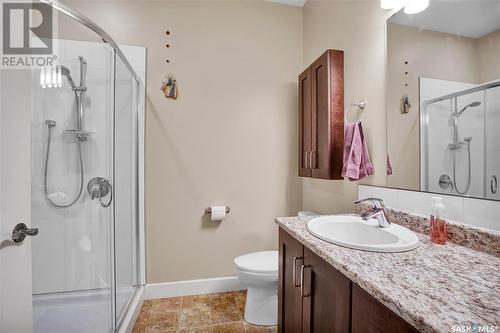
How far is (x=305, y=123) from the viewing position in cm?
186

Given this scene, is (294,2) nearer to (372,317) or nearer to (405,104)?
(405,104)

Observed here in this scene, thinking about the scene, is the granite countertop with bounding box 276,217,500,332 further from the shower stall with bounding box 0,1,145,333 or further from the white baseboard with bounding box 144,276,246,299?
the white baseboard with bounding box 144,276,246,299

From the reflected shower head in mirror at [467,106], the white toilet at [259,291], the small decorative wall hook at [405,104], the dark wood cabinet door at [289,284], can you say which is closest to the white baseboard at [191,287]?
the white toilet at [259,291]

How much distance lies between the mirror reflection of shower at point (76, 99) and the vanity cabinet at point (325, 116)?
1.51 m

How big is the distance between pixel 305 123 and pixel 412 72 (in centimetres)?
81

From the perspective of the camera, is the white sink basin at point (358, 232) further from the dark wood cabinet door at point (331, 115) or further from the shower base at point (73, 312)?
the shower base at point (73, 312)

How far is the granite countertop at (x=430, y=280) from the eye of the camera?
1.48ft

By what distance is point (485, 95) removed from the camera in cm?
85

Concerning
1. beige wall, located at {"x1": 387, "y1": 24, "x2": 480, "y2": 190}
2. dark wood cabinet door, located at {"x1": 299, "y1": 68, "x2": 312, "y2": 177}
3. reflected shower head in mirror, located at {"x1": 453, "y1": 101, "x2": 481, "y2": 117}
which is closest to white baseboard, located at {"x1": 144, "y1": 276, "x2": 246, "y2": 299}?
dark wood cabinet door, located at {"x1": 299, "y1": 68, "x2": 312, "y2": 177}

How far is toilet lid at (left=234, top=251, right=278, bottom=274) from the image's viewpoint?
5.05 feet

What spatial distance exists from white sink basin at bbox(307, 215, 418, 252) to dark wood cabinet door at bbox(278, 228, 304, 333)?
14 cm

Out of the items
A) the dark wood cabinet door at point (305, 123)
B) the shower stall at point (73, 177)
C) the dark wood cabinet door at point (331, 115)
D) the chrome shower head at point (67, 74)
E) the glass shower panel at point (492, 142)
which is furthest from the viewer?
the dark wood cabinet door at point (305, 123)

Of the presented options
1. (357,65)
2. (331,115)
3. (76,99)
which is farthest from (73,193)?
(357,65)

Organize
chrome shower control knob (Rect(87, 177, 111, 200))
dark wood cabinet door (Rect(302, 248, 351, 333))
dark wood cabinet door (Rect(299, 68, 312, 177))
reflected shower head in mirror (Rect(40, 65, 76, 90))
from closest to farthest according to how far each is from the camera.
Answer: dark wood cabinet door (Rect(302, 248, 351, 333)) → reflected shower head in mirror (Rect(40, 65, 76, 90)) → chrome shower control knob (Rect(87, 177, 111, 200)) → dark wood cabinet door (Rect(299, 68, 312, 177))
